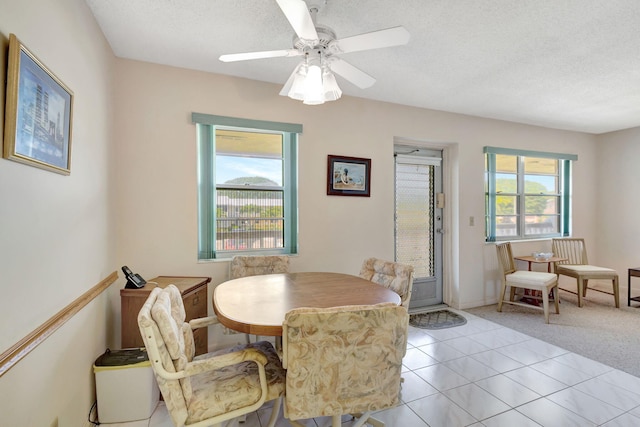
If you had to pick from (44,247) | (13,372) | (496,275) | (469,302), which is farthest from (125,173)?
(496,275)

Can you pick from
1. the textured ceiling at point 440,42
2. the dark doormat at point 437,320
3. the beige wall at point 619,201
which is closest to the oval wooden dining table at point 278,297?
the dark doormat at point 437,320

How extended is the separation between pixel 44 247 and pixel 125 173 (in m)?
1.33

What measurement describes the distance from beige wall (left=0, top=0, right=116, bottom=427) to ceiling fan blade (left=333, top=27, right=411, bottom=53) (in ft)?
4.47

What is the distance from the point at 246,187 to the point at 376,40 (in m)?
1.86

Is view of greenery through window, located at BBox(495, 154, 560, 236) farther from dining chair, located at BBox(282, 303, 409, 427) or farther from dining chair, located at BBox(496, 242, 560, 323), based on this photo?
dining chair, located at BBox(282, 303, 409, 427)

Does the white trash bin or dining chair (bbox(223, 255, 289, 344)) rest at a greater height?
dining chair (bbox(223, 255, 289, 344))

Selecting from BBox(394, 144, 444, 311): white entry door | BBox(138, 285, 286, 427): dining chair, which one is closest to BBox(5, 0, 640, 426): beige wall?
BBox(394, 144, 444, 311): white entry door

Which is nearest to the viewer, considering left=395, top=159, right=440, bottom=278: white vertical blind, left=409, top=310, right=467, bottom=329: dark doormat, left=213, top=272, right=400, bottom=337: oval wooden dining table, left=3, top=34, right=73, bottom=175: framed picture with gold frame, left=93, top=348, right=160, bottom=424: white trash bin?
left=3, top=34, right=73, bottom=175: framed picture with gold frame

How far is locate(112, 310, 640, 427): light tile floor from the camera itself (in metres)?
1.86

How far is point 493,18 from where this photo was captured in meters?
1.93

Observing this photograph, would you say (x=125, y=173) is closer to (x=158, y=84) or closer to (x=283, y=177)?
(x=158, y=84)

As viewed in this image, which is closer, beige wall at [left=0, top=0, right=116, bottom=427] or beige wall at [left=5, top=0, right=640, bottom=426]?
beige wall at [left=0, top=0, right=116, bottom=427]

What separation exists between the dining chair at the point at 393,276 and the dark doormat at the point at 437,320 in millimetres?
1403

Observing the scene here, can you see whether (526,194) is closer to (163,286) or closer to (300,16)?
(300,16)
